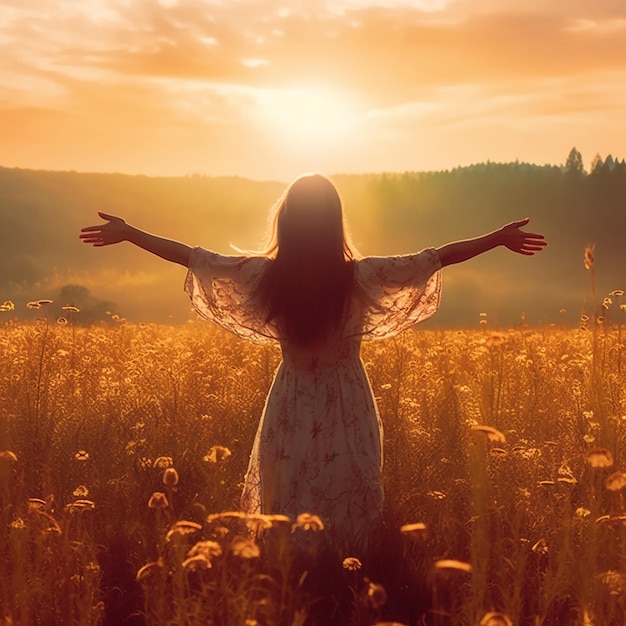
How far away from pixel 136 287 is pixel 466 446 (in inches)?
1978

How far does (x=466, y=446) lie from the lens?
17.7ft

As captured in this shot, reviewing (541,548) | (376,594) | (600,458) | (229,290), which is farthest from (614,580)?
(229,290)

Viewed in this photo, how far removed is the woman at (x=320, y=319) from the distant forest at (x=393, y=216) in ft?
188

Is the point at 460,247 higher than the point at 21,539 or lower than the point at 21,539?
higher

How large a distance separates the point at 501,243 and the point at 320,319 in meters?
0.95

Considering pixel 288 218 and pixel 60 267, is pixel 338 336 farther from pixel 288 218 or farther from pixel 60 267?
pixel 60 267

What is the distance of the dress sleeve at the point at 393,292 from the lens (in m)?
4.47

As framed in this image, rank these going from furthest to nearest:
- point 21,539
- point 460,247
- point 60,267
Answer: point 60,267 < point 460,247 < point 21,539

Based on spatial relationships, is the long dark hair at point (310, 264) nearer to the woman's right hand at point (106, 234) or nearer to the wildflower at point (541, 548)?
the woman's right hand at point (106, 234)

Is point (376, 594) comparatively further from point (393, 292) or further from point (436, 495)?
point (393, 292)

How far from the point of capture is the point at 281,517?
106 inches

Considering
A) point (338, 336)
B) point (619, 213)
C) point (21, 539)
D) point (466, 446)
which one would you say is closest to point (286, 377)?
point (338, 336)

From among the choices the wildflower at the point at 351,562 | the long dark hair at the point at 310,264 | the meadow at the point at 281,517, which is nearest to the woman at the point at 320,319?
the long dark hair at the point at 310,264

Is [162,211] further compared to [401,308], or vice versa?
[162,211]
